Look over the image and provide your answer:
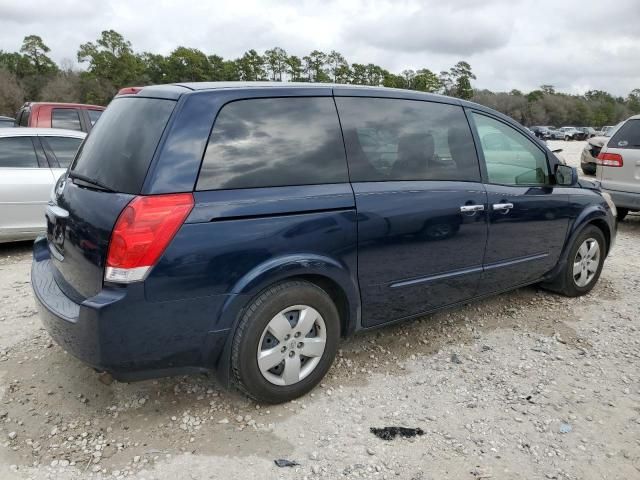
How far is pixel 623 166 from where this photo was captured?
727 cm

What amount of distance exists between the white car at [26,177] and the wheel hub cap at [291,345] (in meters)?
4.12

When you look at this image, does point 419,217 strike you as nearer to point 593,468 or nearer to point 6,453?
point 593,468

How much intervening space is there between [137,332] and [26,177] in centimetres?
437

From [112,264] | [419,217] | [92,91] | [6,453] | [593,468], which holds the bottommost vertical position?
[6,453]

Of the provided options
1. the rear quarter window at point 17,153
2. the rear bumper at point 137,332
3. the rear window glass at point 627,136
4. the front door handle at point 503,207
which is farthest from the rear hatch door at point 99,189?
the rear window glass at point 627,136

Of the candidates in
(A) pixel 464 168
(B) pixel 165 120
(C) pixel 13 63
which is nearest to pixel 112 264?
(B) pixel 165 120

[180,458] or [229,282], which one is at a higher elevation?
[229,282]

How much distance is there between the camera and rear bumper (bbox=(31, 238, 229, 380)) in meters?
2.34

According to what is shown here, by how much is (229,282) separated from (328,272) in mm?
587

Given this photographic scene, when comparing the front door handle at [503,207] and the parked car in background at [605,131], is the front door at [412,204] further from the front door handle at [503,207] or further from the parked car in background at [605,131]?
the parked car in background at [605,131]

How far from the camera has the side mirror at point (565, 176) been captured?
4.22 metres

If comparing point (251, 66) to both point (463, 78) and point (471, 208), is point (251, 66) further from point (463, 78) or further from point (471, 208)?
point (471, 208)

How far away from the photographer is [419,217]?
3191 millimetres

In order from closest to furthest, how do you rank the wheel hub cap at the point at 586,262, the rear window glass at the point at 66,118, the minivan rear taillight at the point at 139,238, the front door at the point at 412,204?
1. the minivan rear taillight at the point at 139,238
2. the front door at the point at 412,204
3. the wheel hub cap at the point at 586,262
4. the rear window glass at the point at 66,118
